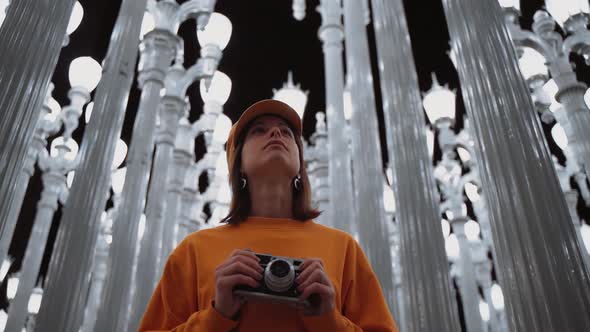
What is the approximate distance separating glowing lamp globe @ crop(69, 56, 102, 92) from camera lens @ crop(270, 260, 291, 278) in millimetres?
7340

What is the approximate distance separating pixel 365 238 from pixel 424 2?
9127mm

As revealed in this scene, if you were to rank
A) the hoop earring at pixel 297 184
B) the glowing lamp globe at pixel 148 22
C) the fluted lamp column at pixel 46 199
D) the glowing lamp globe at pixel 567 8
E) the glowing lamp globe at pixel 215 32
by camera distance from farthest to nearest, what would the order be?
the fluted lamp column at pixel 46 199, the glowing lamp globe at pixel 215 32, the glowing lamp globe at pixel 148 22, the glowing lamp globe at pixel 567 8, the hoop earring at pixel 297 184

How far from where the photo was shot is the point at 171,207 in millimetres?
9211

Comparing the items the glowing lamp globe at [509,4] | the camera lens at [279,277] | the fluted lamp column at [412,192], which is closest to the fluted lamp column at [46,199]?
the fluted lamp column at [412,192]

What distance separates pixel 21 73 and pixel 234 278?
7.76 ft

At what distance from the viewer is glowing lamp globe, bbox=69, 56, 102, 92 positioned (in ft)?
26.0

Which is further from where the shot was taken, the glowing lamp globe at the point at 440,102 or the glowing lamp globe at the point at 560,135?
the glowing lamp globe at the point at 560,135

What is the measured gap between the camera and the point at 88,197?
14.5ft

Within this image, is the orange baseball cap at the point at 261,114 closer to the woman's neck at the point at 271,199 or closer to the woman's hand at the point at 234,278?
the woman's neck at the point at 271,199

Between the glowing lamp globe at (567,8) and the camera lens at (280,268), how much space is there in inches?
289

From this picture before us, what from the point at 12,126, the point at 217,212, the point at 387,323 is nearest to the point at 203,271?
the point at 387,323

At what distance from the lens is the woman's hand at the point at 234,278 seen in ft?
4.97

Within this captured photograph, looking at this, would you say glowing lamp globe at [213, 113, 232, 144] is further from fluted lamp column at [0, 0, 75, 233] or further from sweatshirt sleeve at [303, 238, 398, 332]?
sweatshirt sleeve at [303, 238, 398, 332]

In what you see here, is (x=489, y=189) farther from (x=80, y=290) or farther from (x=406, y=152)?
(x=80, y=290)
